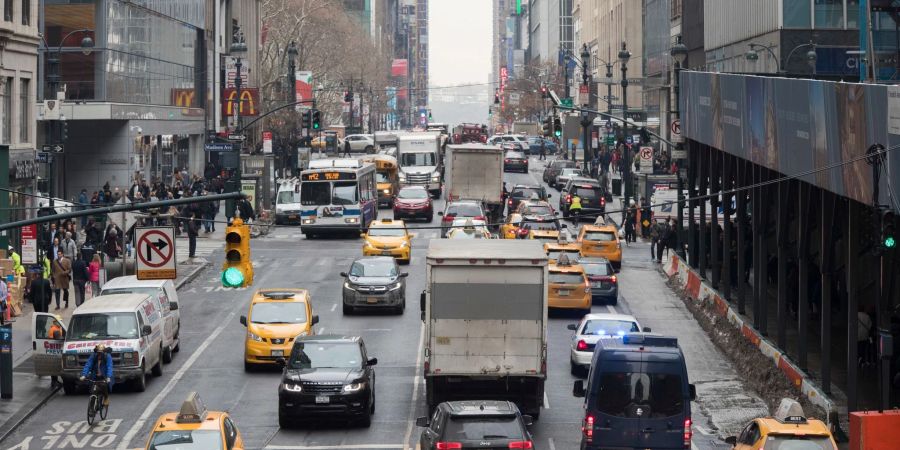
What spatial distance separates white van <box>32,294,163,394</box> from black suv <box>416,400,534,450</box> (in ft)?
40.7

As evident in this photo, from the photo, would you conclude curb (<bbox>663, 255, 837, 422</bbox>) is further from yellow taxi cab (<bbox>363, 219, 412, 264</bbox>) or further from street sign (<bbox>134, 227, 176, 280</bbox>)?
street sign (<bbox>134, 227, 176, 280</bbox>)

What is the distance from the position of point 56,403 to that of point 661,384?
46.0 feet

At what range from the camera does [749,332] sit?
117ft

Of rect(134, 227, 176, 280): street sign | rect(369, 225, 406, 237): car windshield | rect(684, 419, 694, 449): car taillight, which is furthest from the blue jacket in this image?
rect(369, 225, 406, 237): car windshield

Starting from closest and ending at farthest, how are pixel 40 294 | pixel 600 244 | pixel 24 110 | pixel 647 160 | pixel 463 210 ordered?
pixel 40 294 → pixel 24 110 → pixel 600 244 → pixel 463 210 → pixel 647 160

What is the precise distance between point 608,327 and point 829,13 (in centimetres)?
3824

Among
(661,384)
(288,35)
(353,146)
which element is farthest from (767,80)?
(288,35)

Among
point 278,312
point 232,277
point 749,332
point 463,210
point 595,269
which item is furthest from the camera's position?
point 463,210

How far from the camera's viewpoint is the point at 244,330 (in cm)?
4041

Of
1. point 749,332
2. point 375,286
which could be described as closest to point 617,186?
point 375,286

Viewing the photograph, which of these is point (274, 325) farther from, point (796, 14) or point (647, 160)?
point (796, 14)

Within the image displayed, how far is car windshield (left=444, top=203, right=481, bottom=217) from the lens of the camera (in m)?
59.4

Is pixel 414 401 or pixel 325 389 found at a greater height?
pixel 325 389

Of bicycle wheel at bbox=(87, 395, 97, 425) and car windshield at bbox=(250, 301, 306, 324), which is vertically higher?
car windshield at bbox=(250, 301, 306, 324)
